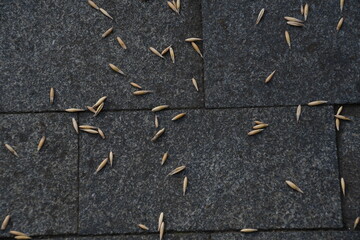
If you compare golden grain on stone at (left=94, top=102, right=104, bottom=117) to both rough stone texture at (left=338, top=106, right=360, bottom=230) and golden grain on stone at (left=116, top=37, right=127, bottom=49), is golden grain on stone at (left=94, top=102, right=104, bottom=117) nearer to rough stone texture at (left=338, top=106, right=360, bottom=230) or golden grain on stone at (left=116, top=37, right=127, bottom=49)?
golden grain on stone at (left=116, top=37, right=127, bottom=49)

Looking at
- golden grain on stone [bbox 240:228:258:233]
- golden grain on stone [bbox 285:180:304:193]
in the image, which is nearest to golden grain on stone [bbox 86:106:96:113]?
golden grain on stone [bbox 240:228:258:233]

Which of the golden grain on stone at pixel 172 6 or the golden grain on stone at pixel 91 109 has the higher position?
the golden grain on stone at pixel 172 6

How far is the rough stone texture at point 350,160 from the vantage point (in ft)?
9.71

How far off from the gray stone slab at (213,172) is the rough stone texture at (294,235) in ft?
0.15

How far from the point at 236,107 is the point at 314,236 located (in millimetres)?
896

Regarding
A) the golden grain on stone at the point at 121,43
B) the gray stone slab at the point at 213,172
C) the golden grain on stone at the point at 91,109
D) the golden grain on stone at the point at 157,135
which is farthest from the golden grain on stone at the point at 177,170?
the golden grain on stone at the point at 121,43

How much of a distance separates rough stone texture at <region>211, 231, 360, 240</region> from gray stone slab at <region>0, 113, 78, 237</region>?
0.92 metres

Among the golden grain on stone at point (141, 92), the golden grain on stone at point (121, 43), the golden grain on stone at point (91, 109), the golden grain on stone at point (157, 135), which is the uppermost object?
the golden grain on stone at point (121, 43)

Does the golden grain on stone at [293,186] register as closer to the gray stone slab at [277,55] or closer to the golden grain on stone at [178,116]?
the gray stone slab at [277,55]

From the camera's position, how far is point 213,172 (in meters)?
2.99

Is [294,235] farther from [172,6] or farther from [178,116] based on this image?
[172,6]

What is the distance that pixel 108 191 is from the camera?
2.97 m

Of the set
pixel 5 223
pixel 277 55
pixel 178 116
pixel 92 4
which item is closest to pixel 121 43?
pixel 92 4

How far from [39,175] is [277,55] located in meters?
1.63
